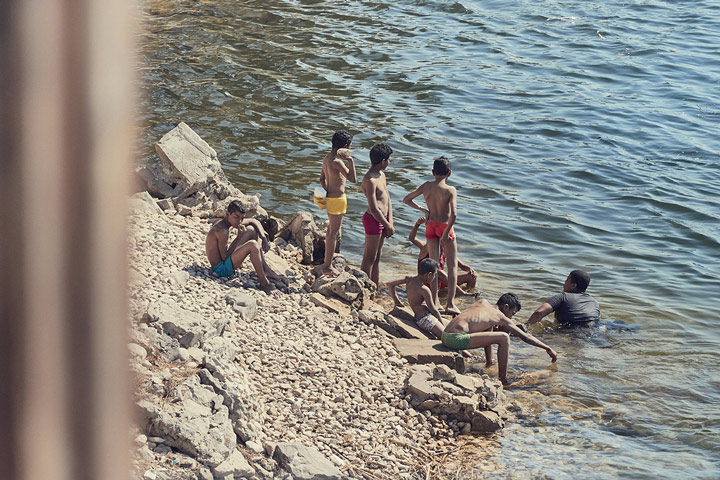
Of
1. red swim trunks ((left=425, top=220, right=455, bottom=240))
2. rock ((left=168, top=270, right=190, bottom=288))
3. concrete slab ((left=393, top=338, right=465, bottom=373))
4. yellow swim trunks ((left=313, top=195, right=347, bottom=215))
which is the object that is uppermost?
yellow swim trunks ((left=313, top=195, right=347, bottom=215))

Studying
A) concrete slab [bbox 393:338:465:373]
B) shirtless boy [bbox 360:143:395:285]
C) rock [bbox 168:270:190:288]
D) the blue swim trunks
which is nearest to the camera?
rock [bbox 168:270:190:288]

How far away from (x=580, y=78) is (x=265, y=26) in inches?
419

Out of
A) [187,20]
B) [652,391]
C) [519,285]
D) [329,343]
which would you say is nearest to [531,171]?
[519,285]

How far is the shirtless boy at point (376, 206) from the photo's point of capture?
9219 mm

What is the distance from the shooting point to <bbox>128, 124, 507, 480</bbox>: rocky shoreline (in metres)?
5.02

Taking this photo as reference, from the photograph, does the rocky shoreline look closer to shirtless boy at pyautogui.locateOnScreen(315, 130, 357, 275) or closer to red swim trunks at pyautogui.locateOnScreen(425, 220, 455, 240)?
shirtless boy at pyautogui.locateOnScreen(315, 130, 357, 275)

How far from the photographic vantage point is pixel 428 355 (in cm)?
792

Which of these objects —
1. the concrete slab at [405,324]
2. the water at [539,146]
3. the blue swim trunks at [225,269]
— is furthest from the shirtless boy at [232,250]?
the water at [539,146]

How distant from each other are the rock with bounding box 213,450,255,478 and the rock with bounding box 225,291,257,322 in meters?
2.46

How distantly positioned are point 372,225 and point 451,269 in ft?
4.28

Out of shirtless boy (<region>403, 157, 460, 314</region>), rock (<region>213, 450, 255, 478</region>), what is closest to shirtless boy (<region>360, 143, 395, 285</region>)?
shirtless boy (<region>403, 157, 460, 314</region>)

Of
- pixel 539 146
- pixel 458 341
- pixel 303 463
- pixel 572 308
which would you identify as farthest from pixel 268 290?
pixel 539 146

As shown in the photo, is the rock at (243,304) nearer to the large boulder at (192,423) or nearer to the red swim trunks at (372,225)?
the large boulder at (192,423)

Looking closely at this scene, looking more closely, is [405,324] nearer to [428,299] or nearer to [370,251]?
[428,299]
